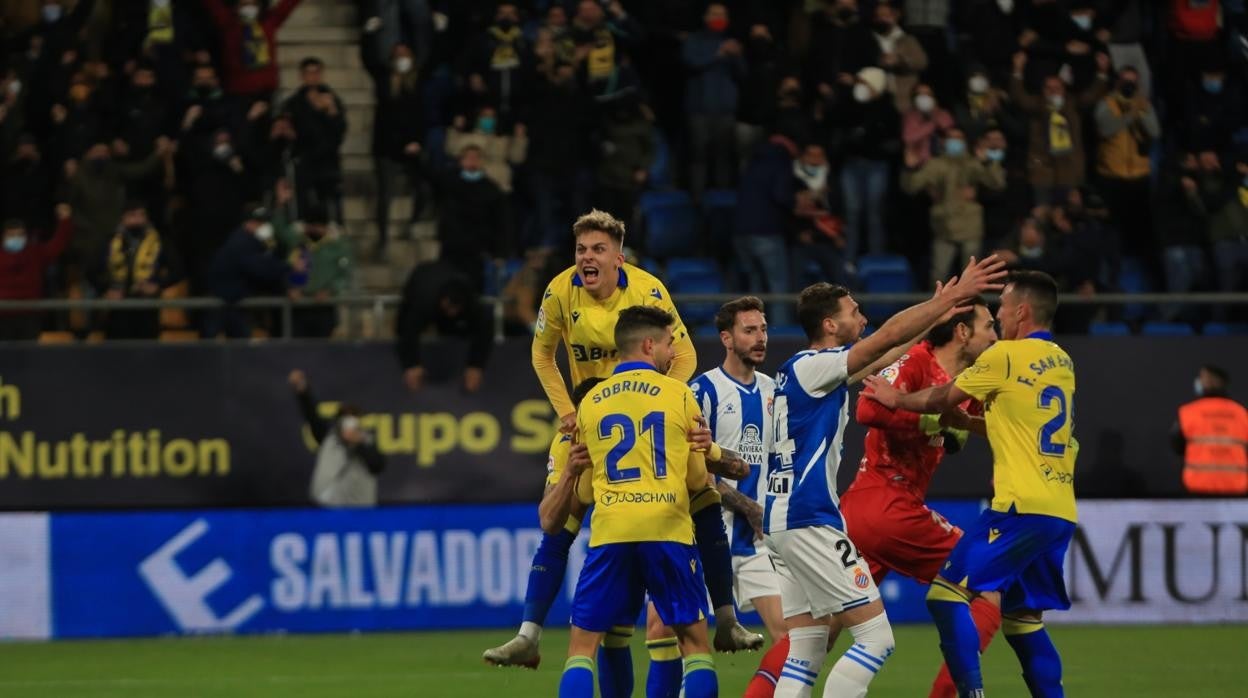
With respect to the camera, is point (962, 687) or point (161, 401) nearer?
point (962, 687)

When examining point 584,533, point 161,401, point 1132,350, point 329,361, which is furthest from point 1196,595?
point 161,401

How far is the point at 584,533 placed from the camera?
17.4 meters

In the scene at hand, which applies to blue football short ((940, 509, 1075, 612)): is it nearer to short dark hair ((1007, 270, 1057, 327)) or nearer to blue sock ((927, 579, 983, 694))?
blue sock ((927, 579, 983, 694))

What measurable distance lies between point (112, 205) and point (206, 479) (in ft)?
8.72

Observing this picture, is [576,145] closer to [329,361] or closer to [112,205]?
[329,361]

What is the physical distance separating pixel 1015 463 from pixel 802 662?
1.42 metres

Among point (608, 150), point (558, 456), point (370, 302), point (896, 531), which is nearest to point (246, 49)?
point (370, 302)

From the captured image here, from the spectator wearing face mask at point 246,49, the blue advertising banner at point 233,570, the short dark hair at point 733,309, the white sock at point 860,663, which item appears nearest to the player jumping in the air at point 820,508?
the white sock at point 860,663

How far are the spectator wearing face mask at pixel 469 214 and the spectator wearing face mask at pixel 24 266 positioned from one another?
138 inches

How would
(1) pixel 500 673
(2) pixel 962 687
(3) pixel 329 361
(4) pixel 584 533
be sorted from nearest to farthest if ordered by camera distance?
1. (2) pixel 962 687
2. (1) pixel 500 673
3. (4) pixel 584 533
4. (3) pixel 329 361

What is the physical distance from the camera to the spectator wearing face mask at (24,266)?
61.8 feet

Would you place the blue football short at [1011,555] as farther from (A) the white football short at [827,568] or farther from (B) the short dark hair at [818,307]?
(B) the short dark hair at [818,307]

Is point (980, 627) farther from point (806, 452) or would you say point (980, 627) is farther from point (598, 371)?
point (598, 371)

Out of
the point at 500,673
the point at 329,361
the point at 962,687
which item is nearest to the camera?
the point at 962,687
